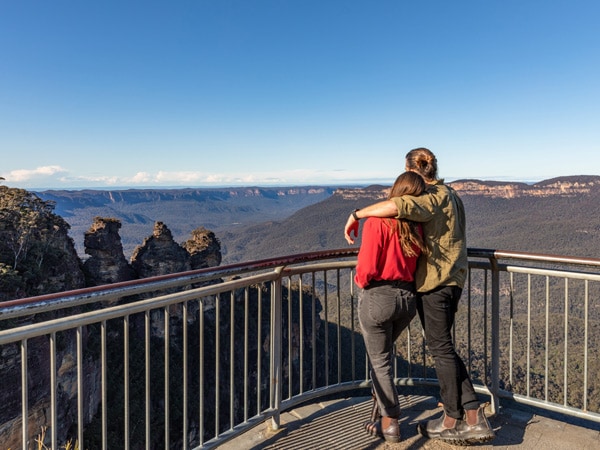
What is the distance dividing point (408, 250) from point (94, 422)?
2553cm

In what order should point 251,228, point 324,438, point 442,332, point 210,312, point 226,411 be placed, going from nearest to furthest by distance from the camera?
point 442,332 → point 324,438 → point 226,411 → point 210,312 → point 251,228

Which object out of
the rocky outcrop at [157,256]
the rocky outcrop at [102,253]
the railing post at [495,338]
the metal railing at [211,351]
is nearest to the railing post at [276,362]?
the metal railing at [211,351]

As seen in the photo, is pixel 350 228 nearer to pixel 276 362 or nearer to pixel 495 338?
pixel 276 362

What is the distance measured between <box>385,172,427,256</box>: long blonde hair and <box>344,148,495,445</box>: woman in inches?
2.4

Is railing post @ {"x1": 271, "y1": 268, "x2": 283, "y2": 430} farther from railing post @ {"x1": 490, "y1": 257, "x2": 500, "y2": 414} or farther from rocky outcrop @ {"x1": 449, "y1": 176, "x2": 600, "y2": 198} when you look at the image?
rocky outcrop @ {"x1": 449, "y1": 176, "x2": 600, "y2": 198}

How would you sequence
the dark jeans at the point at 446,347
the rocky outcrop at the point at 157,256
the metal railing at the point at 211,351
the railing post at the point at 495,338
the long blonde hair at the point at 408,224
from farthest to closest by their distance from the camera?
the rocky outcrop at the point at 157,256 → the railing post at the point at 495,338 → the dark jeans at the point at 446,347 → the long blonde hair at the point at 408,224 → the metal railing at the point at 211,351

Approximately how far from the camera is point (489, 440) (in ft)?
9.41

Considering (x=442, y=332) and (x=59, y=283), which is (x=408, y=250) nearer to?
(x=442, y=332)

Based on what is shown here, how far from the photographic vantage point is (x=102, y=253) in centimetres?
2441

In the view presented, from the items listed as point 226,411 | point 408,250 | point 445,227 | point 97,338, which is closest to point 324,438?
point 408,250

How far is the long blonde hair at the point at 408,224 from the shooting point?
2555 mm

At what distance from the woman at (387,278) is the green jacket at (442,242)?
0.08m

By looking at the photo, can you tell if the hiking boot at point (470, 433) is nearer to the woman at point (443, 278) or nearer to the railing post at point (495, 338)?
the woman at point (443, 278)

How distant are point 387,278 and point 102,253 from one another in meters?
24.9
